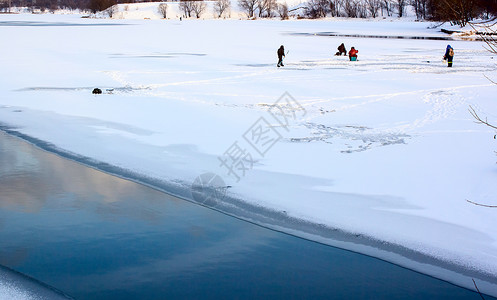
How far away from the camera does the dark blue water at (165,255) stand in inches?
211

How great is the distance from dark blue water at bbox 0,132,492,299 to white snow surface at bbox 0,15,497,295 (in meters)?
0.57

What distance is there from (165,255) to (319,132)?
19.1 ft

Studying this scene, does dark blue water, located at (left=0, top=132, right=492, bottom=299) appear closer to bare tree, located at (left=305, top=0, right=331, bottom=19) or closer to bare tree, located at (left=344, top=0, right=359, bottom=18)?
bare tree, located at (left=344, top=0, right=359, bottom=18)

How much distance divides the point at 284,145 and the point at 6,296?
19.9ft

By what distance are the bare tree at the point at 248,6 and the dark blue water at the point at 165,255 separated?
360ft

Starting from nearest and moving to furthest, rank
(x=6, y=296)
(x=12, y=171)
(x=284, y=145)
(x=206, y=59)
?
(x=6, y=296) < (x=12, y=171) < (x=284, y=145) < (x=206, y=59)

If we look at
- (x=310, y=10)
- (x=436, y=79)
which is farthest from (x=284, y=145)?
(x=310, y=10)

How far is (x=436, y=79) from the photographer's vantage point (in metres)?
18.2

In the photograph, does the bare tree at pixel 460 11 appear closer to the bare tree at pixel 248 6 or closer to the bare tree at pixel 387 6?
the bare tree at pixel 387 6

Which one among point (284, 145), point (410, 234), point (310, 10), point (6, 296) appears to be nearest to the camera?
point (6, 296)

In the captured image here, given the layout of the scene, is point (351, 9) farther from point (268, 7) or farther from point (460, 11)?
point (460, 11)

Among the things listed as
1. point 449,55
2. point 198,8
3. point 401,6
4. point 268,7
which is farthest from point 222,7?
point 449,55

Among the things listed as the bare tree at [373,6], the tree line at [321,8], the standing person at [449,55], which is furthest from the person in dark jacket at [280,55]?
the bare tree at [373,6]

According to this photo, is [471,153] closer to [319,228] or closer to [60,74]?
[319,228]
